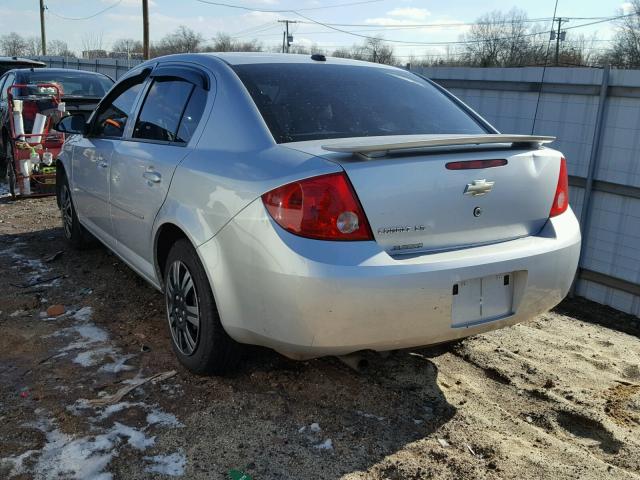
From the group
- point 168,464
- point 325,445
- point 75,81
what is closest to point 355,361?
point 325,445

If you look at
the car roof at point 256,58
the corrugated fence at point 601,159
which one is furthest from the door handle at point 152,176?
the corrugated fence at point 601,159

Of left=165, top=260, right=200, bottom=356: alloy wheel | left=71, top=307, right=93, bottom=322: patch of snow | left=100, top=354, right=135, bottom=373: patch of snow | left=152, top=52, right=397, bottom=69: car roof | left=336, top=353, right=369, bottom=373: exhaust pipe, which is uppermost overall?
left=152, top=52, right=397, bottom=69: car roof

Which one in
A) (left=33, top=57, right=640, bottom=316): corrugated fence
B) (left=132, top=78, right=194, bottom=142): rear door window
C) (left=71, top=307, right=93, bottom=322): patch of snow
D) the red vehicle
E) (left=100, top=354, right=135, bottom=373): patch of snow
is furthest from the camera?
the red vehicle

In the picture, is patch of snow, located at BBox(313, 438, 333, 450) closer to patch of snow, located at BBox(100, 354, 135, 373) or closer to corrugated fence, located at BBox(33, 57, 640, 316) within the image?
patch of snow, located at BBox(100, 354, 135, 373)

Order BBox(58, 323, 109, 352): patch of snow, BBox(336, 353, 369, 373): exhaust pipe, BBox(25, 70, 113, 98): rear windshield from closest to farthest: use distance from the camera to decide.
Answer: BBox(336, 353, 369, 373): exhaust pipe, BBox(58, 323, 109, 352): patch of snow, BBox(25, 70, 113, 98): rear windshield

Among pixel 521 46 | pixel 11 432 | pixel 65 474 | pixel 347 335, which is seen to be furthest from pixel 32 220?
pixel 521 46

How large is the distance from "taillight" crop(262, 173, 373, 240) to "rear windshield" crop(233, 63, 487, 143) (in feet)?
1.52

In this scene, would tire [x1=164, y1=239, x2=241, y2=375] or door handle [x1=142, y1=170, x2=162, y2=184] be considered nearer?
tire [x1=164, y1=239, x2=241, y2=375]

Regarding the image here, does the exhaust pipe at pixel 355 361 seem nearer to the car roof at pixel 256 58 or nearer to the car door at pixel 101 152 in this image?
the car roof at pixel 256 58

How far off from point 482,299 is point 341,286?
2.35 feet

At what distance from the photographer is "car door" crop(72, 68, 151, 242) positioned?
14.0 ft

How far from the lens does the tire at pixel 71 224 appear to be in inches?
221

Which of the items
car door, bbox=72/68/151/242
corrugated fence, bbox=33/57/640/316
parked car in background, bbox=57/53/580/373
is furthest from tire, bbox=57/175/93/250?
corrugated fence, bbox=33/57/640/316

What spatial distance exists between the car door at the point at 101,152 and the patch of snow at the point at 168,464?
219 cm
